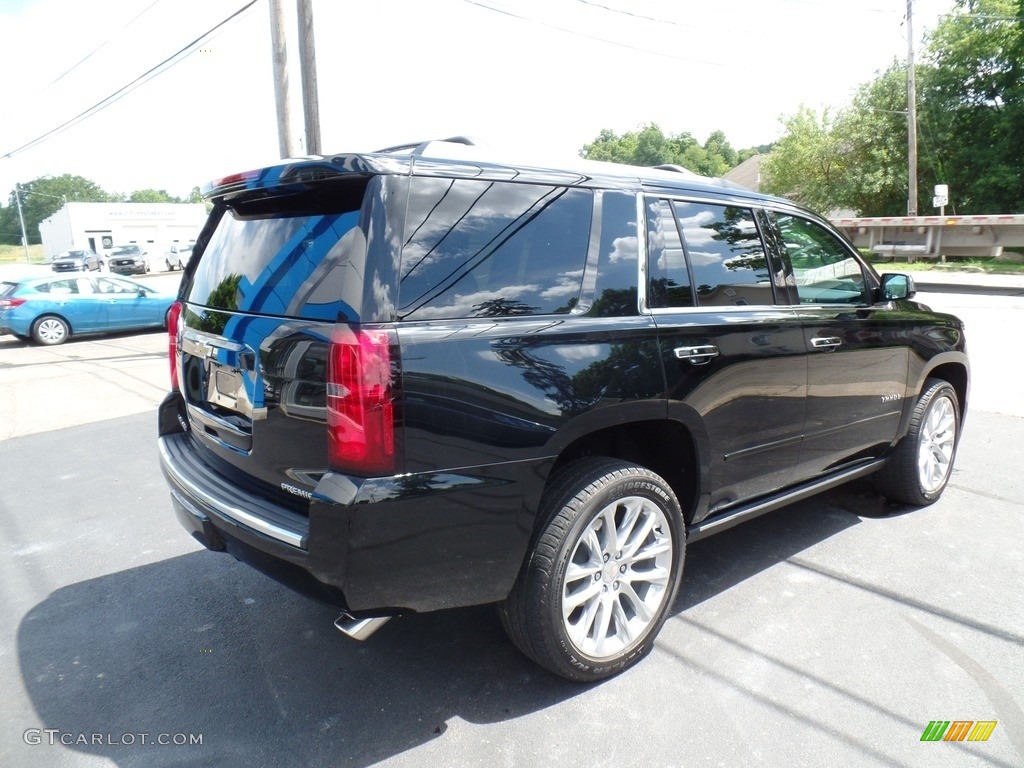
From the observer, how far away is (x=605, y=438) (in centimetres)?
308

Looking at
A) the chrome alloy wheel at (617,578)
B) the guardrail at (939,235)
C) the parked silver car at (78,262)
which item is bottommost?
the chrome alloy wheel at (617,578)

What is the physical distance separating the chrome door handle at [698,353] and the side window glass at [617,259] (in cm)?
26

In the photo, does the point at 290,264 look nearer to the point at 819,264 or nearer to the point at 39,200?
the point at 819,264

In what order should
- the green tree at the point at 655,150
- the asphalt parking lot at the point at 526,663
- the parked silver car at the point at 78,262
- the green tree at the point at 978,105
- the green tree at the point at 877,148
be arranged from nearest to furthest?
the asphalt parking lot at the point at 526,663, the green tree at the point at 978,105, the green tree at the point at 877,148, the parked silver car at the point at 78,262, the green tree at the point at 655,150

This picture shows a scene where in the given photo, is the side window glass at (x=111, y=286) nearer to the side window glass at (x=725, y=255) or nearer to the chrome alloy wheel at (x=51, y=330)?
the chrome alloy wheel at (x=51, y=330)

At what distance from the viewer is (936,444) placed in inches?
188

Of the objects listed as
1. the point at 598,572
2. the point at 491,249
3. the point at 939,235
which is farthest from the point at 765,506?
the point at 939,235

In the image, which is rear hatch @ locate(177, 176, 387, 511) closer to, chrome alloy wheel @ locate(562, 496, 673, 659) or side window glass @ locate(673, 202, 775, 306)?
chrome alloy wheel @ locate(562, 496, 673, 659)

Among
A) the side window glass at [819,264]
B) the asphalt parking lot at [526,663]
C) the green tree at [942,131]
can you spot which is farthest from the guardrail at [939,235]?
the asphalt parking lot at [526,663]

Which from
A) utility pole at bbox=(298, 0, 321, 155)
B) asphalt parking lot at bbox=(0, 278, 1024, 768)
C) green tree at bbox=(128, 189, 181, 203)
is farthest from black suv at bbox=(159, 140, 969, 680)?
green tree at bbox=(128, 189, 181, 203)

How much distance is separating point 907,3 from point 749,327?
1058 inches

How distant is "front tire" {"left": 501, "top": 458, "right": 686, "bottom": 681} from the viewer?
2.70 metres

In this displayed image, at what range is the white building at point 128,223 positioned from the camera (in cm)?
5691

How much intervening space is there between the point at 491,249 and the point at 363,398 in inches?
28.5
